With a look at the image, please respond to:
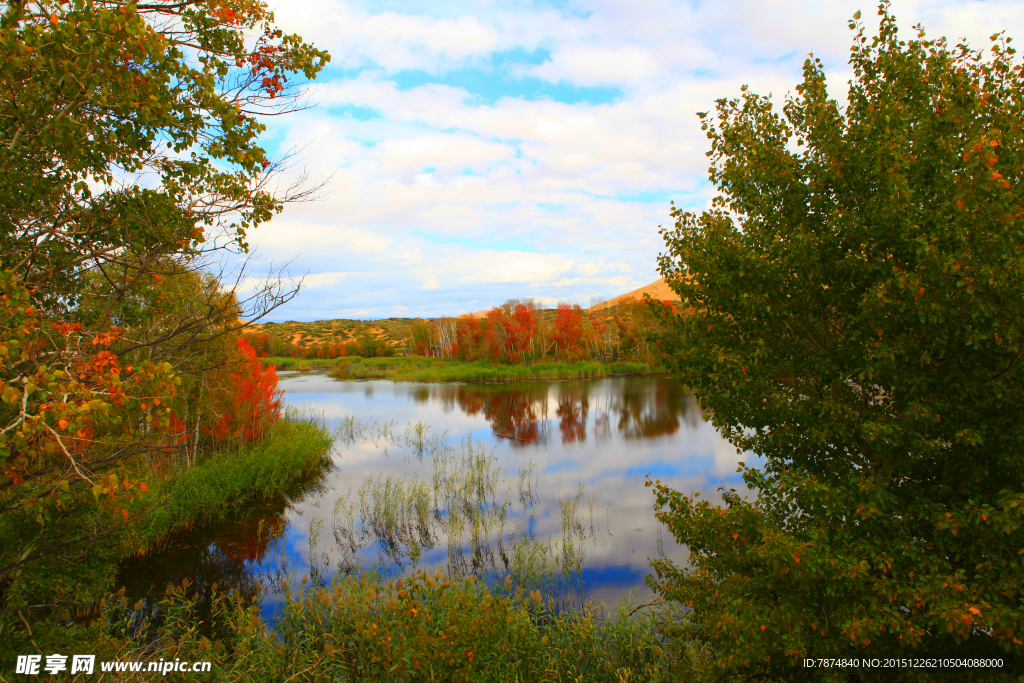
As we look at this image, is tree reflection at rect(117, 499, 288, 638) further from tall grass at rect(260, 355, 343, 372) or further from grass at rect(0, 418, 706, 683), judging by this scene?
tall grass at rect(260, 355, 343, 372)

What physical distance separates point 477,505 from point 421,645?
28.1ft

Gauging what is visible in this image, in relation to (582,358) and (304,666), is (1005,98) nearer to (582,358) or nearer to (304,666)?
(304,666)

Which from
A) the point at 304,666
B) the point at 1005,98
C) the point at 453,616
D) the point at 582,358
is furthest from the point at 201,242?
the point at 582,358

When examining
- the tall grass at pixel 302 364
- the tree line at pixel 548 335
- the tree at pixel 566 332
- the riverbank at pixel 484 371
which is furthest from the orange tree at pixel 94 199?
Result: the tall grass at pixel 302 364

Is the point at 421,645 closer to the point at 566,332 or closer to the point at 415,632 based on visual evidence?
the point at 415,632

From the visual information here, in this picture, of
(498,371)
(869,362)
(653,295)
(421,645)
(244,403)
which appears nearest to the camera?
(869,362)

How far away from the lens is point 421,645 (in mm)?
5355

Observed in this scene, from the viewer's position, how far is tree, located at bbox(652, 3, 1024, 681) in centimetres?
427

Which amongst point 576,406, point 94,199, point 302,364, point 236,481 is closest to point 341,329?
point 302,364

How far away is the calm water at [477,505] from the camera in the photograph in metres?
10.5

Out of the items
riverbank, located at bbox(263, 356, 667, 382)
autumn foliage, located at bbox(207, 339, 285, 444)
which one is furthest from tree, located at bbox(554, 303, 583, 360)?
autumn foliage, located at bbox(207, 339, 285, 444)

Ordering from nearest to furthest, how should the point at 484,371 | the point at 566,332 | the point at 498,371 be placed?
the point at 484,371 < the point at 498,371 < the point at 566,332

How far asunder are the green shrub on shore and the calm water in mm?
945

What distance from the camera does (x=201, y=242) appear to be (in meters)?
5.22
